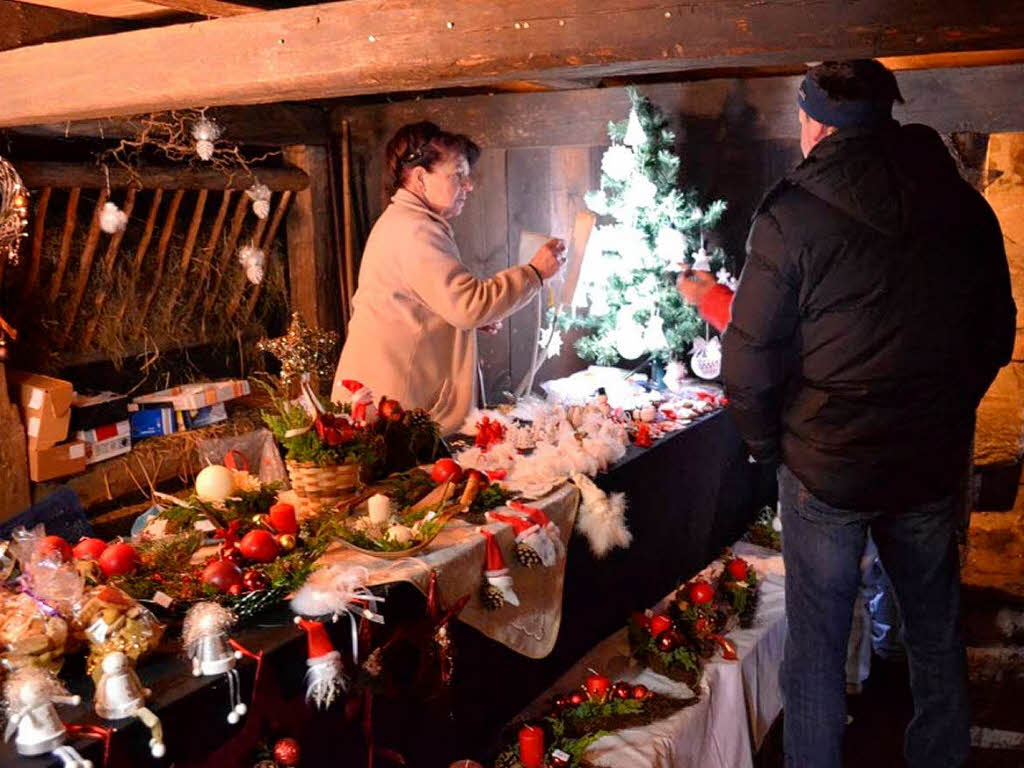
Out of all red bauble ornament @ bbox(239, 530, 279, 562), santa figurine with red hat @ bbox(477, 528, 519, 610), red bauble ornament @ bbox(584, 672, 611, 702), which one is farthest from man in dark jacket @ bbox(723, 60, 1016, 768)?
red bauble ornament @ bbox(239, 530, 279, 562)

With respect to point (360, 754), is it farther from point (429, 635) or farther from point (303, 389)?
point (303, 389)

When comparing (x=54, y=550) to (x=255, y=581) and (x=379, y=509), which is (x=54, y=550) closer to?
(x=255, y=581)

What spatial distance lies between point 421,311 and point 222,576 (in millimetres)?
1400

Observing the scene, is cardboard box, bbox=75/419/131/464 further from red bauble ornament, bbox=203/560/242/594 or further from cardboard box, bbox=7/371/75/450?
red bauble ornament, bbox=203/560/242/594

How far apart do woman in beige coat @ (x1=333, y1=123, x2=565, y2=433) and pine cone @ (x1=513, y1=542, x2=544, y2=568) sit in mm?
859

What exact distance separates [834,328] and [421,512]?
3.13ft

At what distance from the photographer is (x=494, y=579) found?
2.13m

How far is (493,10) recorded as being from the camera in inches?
80.4

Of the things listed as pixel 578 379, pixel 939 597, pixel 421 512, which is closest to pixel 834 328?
pixel 939 597

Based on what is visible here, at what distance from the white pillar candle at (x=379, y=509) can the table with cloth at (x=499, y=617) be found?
0.11m

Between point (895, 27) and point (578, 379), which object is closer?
point (895, 27)

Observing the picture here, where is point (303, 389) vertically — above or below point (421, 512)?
above

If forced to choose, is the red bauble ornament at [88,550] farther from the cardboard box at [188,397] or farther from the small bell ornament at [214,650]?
the cardboard box at [188,397]

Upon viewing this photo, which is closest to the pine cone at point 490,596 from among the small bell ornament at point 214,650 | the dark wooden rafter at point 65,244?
the small bell ornament at point 214,650
